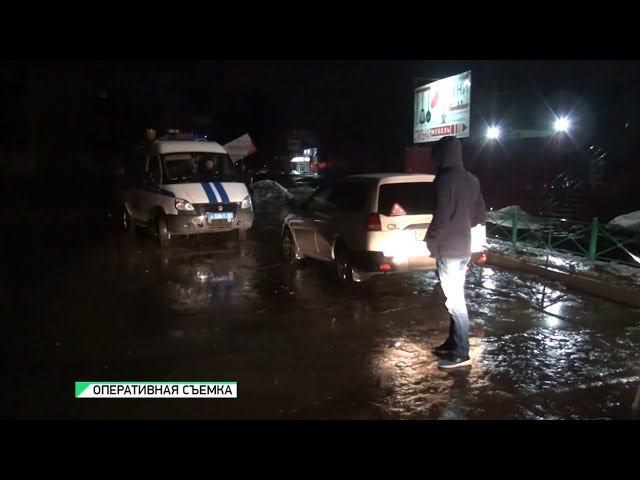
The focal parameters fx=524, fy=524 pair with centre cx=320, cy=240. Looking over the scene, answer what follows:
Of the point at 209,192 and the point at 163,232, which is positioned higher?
the point at 209,192

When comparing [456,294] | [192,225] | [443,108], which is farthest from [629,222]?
[192,225]

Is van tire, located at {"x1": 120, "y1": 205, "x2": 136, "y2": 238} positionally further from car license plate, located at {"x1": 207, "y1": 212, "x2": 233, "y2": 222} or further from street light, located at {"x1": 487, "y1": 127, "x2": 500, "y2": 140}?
street light, located at {"x1": 487, "y1": 127, "x2": 500, "y2": 140}

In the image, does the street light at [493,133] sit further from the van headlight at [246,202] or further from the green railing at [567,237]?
the van headlight at [246,202]

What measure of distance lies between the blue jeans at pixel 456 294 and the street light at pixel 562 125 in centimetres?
2013

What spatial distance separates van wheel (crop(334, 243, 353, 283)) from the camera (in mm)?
7752

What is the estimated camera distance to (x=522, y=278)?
8.70m

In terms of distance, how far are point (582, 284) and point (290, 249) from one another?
502 cm

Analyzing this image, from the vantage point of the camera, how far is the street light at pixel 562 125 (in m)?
22.3

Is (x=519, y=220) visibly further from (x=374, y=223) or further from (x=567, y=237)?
(x=374, y=223)

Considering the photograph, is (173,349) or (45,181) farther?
(45,181)

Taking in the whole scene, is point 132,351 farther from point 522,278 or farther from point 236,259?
point 522,278

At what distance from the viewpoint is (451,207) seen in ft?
15.6

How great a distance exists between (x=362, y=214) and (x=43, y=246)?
8.96 m

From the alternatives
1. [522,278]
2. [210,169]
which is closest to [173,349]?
[522,278]
